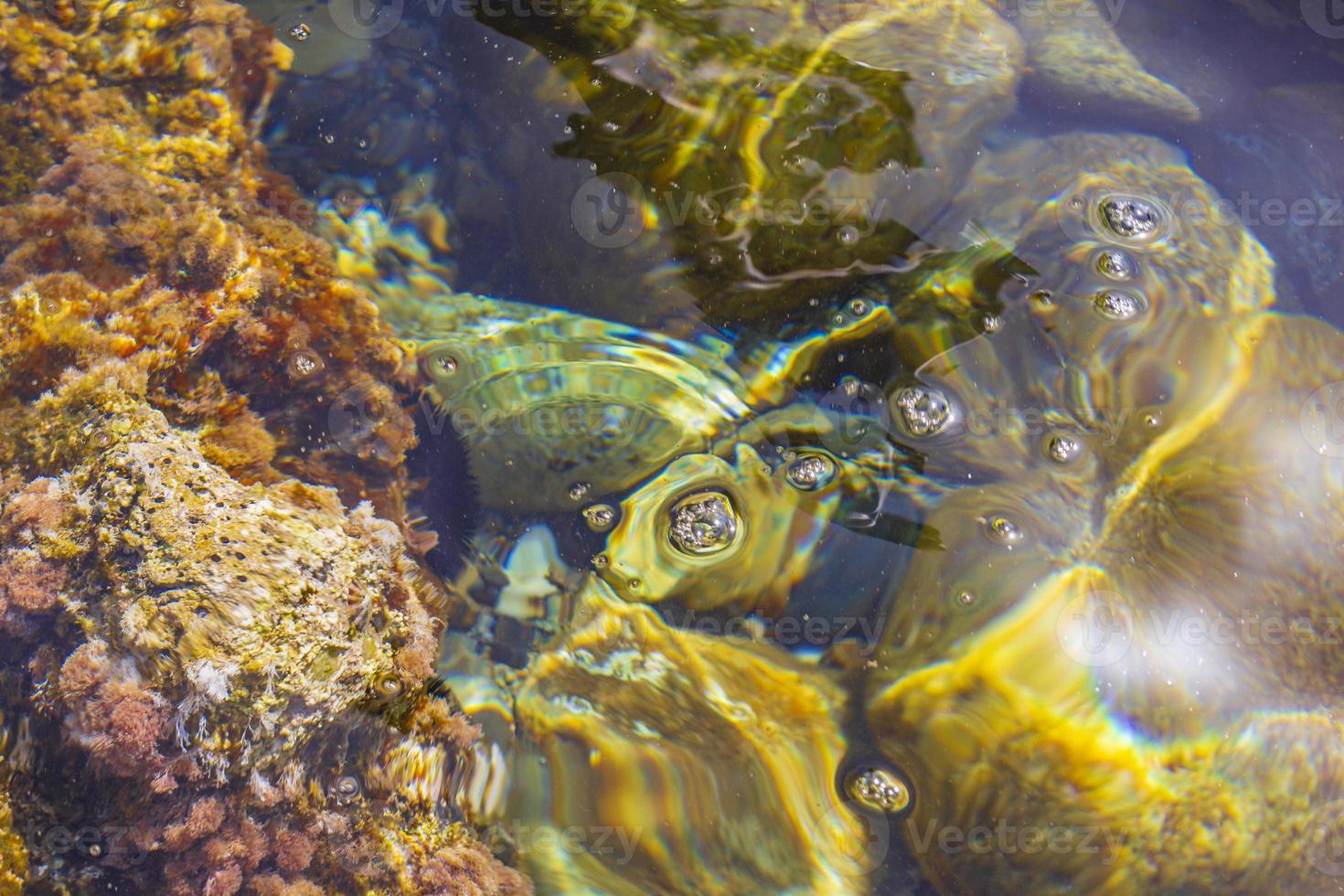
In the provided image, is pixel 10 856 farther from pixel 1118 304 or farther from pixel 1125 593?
pixel 1118 304

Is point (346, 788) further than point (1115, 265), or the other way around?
point (1115, 265)

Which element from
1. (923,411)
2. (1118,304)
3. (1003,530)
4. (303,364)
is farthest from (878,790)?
(303,364)

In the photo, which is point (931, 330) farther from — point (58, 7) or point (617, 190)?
point (58, 7)

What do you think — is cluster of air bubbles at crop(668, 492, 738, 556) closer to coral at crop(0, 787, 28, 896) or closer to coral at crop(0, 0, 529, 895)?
coral at crop(0, 0, 529, 895)

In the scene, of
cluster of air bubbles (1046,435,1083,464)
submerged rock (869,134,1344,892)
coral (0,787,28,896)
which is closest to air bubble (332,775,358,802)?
coral (0,787,28,896)

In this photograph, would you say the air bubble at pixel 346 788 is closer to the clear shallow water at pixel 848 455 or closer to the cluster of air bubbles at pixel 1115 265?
the clear shallow water at pixel 848 455

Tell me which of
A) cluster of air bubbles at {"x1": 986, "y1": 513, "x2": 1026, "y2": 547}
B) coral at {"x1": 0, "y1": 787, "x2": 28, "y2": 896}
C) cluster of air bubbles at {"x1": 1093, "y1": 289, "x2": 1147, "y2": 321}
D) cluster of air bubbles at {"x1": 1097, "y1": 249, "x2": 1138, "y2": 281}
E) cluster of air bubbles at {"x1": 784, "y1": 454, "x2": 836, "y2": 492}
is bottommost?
coral at {"x1": 0, "y1": 787, "x2": 28, "y2": 896}

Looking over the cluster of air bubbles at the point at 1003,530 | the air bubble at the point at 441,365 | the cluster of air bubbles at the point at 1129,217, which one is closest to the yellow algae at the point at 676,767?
the cluster of air bubbles at the point at 1003,530
